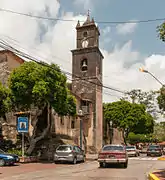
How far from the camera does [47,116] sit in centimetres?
3434

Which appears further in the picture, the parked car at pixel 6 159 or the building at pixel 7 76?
the building at pixel 7 76

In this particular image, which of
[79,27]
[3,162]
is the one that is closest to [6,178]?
[3,162]

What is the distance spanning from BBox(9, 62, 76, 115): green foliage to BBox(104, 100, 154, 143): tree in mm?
25189

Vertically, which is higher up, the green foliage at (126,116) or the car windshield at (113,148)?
the green foliage at (126,116)

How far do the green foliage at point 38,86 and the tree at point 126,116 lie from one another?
2519 cm

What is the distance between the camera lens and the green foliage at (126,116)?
167 ft

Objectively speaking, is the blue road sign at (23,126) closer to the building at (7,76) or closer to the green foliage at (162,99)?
the building at (7,76)

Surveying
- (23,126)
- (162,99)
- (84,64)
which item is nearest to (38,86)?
(23,126)

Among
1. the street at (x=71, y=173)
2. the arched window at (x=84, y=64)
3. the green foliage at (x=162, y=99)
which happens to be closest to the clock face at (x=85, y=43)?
the arched window at (x=84, y=64)

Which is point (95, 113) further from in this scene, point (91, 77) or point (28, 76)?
point (28, 76)

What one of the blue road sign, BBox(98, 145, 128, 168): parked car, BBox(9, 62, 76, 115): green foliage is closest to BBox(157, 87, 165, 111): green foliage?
BBox(98, 145, 128, 168): parked car

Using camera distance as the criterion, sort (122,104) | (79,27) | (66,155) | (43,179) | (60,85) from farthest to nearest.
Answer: (122,104), (79,27), (60,85), (66,155), (43,179)

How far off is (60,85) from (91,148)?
18980 mm

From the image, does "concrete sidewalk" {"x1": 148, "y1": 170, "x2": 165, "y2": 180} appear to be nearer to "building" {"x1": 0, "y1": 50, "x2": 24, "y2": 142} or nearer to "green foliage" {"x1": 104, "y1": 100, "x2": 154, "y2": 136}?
"building" {"x1": 0, "y1": 50, "x2": 24, "y2": 142}
